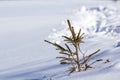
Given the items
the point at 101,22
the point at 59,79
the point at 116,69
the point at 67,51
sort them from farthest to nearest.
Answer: the point at 101,22, the point at 67,51, the point at 59,79, the point at 116,69

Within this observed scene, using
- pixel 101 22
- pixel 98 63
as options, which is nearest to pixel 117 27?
pixel 101 22

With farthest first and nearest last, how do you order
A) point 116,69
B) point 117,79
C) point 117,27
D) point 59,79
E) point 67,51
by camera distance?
point 117,27
point 67,51
point 59,79
point 116,69
point 117,79

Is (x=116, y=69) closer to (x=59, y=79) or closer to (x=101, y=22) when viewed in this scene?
(x=59, y=79)

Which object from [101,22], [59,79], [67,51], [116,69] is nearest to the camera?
[116,69]

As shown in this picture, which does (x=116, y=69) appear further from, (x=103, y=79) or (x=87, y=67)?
(x=87, y=67)

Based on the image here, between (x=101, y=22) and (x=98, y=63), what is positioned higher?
(x=101, y=22)

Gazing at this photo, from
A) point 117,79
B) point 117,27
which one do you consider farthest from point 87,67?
point 117,27

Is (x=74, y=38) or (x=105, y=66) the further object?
(x=74, y=38)

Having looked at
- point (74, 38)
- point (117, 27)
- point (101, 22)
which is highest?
point (101, 22)

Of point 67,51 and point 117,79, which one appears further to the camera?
point 67,51
